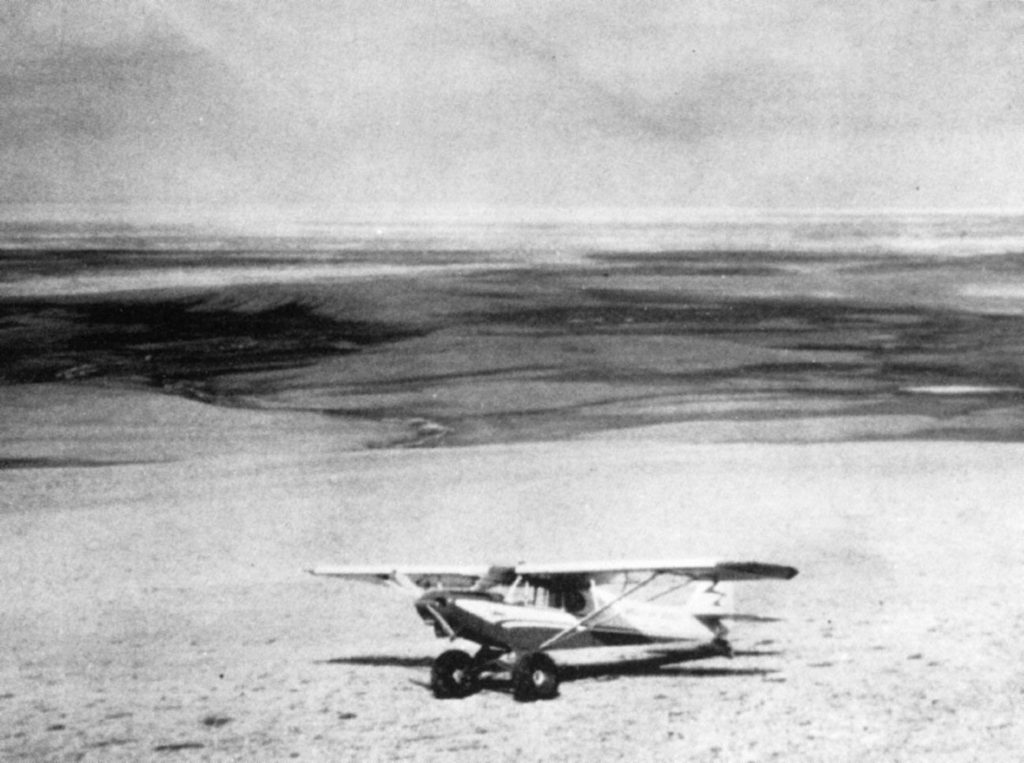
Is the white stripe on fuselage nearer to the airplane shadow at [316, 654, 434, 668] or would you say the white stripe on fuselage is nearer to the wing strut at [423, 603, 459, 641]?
the wing strut at [423, 603, 459, 641]

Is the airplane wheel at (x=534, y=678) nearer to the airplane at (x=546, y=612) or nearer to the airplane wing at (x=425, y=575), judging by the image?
the airplane at (x=546, y=612)

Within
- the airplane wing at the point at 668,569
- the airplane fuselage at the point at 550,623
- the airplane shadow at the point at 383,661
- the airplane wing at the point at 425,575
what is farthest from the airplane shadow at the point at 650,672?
the airplane shadow at the point at 383,661

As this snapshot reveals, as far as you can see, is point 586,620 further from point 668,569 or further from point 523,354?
point 523,354

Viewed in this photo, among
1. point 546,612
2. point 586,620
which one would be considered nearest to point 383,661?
point 546,612

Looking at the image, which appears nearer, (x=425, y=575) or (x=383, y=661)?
(x=383, y=661)

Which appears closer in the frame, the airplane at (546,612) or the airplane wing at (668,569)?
the airplane wing at (668,569)

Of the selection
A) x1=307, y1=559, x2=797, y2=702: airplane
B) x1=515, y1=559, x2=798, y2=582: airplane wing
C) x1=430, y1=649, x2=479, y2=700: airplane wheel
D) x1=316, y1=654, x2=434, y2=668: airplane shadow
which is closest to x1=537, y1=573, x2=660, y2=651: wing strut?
x1=307, y1=559, x2=797, y2=702: airplane

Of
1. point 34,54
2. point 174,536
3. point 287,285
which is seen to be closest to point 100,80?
point 34,54
